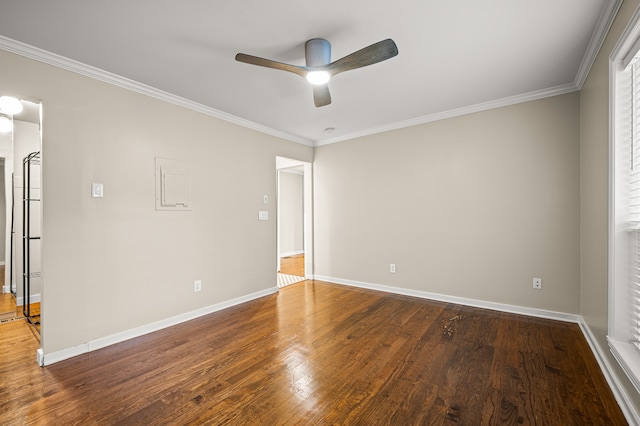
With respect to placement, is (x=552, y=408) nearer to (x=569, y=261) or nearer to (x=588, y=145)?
(x=569, y=261)

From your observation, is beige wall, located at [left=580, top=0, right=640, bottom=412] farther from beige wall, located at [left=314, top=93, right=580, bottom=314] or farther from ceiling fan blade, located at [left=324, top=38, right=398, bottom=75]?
ceiling fan blade, located at [left=324, top=38, right=398, bottom=75]

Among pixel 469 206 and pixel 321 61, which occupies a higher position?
pixel 321 61

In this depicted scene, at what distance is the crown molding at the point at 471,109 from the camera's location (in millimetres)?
3012

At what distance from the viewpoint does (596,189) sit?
2334mm

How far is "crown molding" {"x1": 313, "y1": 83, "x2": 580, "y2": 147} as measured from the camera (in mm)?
3012

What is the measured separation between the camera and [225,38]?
2.12 m

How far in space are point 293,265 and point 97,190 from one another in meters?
4.40

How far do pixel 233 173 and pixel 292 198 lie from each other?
4.39 m

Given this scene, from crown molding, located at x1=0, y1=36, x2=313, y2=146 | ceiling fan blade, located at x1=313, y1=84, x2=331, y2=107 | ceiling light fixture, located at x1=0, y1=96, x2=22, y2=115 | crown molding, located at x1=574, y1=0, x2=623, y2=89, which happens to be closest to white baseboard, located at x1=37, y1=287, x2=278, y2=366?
crown molding, located at x1=0, y1=36, x2=313, y2=146

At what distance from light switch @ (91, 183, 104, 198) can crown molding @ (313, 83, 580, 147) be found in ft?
10.9

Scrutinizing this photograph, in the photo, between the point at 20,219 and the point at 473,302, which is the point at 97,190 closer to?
the point at 20,219

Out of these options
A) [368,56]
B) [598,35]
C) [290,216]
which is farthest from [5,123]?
[598,35]

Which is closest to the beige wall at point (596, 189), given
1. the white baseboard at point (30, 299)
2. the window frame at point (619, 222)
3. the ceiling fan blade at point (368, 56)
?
the window frame at point (619, 222)

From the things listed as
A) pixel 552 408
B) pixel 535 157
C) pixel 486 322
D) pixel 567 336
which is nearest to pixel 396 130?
pixel 535 157
